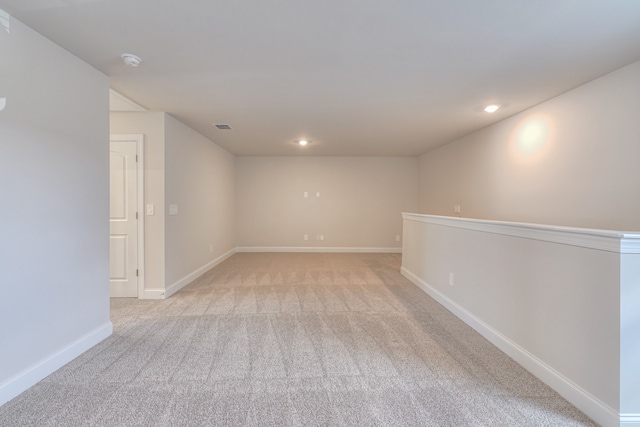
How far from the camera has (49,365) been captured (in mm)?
2057

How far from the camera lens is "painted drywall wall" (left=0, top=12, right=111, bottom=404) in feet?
5.99

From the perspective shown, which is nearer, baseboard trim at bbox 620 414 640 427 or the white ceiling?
baseboard trim at bbox 620 414 640 427

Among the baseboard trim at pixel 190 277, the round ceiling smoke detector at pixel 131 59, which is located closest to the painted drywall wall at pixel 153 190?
the baseboard trim at pixel 190 277

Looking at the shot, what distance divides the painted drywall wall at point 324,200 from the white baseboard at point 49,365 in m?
4.66

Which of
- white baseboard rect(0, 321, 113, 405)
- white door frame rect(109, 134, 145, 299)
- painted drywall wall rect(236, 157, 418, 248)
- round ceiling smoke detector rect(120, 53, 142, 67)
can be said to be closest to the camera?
white baseboard rect(0, 321, 113, 405)

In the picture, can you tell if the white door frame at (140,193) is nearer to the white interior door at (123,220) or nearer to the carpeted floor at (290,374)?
the white interior door at (123,220)

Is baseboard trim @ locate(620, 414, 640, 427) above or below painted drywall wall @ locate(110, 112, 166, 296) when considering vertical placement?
below

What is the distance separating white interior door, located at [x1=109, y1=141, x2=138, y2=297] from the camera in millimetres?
3666

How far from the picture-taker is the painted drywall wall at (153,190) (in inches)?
144

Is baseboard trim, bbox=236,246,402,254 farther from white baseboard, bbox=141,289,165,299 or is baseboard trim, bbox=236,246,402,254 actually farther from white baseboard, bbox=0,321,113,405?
white baseboard, bbox=0,321,113,405

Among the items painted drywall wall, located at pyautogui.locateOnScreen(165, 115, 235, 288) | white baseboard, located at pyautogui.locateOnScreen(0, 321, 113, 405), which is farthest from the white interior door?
white baseboard, located at pyautogui.locateOnScreen(0, 321, 113, 405)

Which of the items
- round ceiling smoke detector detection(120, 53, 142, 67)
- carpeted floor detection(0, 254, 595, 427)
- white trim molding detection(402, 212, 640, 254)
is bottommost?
carpeted floor detection(0, 254, 595, 427)

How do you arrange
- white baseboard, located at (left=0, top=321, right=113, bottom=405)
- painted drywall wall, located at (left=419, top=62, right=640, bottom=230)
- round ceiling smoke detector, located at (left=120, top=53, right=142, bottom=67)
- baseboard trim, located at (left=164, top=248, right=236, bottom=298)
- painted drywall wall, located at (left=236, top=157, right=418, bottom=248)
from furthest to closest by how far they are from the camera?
1. painted drywall wall, located at (left=236, top=157, right=418, bottom=248)
2. baseboard trim, located at (left=164, top=248, right=236, bottom=298)
3. painted drywall wall, located at (left=419, top=62, right=640, bottom=230)
4. round ceiling smoke detector, located at (left=120, top=53, right=142, bottom=67)
5. white baseboard, located at (left=0, top=321, right=113, bottom=405)

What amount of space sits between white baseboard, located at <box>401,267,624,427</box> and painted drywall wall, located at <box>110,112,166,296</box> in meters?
3.67
